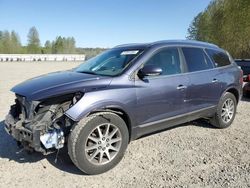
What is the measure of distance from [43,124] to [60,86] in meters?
0.59

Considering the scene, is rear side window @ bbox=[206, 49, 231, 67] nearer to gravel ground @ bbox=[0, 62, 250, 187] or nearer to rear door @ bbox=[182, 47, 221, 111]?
rear door @ bbox=[182, 47, 221, 111]

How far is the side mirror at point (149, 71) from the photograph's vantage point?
4293 mm

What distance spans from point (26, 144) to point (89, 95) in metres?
1.08

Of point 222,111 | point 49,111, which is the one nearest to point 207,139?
point 222,111

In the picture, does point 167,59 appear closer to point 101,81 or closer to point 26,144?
point 101,81

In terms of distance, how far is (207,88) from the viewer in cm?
551

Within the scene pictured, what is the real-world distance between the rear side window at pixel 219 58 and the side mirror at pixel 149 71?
2003 mm

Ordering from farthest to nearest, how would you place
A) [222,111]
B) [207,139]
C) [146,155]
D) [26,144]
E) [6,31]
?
[6,31], [222,111], [207,139], [146,155], [26,144]

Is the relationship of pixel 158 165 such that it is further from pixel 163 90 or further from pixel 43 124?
pixel 43 124

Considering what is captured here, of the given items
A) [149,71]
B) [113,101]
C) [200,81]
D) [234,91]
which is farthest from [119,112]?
[234,91]

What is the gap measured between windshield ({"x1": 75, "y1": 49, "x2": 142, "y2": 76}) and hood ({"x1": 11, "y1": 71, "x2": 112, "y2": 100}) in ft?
1.11

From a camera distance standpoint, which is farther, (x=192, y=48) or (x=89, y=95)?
(x=192, y=48)

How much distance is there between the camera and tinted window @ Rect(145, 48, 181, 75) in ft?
15.6

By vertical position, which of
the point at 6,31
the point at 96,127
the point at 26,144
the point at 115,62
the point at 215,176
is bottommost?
the point at 215,176
